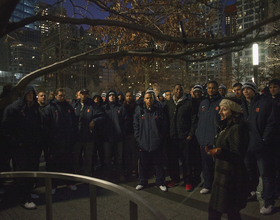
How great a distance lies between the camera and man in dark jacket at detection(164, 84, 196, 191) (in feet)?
17.8

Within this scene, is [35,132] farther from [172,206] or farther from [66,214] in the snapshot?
[172,206]

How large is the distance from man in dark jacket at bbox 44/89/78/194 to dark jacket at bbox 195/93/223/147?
306 centimetres

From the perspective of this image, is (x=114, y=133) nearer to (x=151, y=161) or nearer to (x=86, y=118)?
(x=86, y=118)

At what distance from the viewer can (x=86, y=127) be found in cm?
586

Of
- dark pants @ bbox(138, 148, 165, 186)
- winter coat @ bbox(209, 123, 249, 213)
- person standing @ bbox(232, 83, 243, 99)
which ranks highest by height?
person standing @ bbox(232, 83, 243, 99)

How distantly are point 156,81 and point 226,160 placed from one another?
90.8 feet

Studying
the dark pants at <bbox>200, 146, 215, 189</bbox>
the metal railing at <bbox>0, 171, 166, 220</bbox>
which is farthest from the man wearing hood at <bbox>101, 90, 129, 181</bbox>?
the metal railing at <bbox>0, 171, 166, 220</bbox>

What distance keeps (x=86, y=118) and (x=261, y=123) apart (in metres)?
4.09

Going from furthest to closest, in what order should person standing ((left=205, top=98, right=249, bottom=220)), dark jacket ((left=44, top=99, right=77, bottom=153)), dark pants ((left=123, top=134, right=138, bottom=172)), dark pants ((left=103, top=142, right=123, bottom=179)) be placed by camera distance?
1. dark pants ((left=123, top=134, right=138, bottom=172))
2. dark pants ((left=103, top=142, right=123, bottom=179))
3. dark jacket ((left=44, top=99, right=77, bottom=153))
4. person standing ((left=205, top=98, right=249, bottom=220))

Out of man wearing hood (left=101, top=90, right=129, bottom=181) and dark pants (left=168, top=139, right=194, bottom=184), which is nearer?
dark pants (left=168, top=139, right=194, bottom=184)

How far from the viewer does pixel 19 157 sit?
14.4 feet

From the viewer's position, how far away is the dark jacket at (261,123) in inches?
164

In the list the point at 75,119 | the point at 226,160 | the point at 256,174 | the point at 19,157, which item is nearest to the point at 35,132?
the point at 19,157

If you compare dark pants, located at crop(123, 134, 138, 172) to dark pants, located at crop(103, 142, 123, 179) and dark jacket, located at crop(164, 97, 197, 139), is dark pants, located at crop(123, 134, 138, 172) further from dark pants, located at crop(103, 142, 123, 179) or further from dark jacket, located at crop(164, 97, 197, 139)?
dark jacket, located at crop(164, 97, 197, 139)
